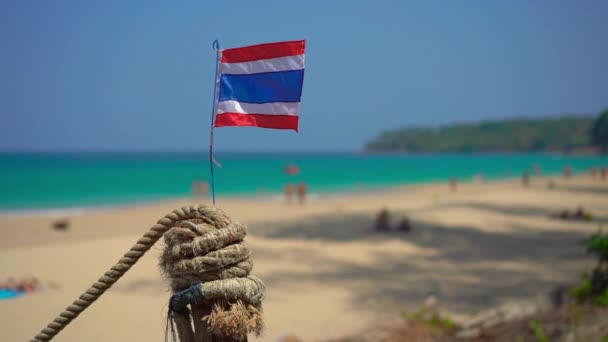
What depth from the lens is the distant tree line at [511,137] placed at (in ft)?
63.2

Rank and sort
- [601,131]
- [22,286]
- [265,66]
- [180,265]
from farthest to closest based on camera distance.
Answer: [601,131] → [22,286] → [265,66] → [180,265]

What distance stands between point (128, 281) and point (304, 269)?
307cm

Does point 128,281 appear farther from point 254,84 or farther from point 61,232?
point 61,232

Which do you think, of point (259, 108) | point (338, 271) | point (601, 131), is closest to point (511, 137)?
point (601, 131)

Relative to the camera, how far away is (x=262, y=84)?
199cm

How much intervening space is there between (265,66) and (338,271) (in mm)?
7866

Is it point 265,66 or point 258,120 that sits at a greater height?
point 265,66

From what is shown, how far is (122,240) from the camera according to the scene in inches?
496

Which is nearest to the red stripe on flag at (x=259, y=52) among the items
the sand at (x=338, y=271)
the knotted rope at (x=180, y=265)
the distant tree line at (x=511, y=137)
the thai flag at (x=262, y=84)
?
the thai flag at (x=262, y=84)

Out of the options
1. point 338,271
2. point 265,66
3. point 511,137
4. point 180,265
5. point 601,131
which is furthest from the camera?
point 511,137

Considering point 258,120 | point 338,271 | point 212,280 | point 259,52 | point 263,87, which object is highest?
point 259,52

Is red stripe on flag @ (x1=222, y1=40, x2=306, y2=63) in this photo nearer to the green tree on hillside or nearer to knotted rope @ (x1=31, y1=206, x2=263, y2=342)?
knotted rope @ (x1=31, y1=206, x2=263, y2=342)

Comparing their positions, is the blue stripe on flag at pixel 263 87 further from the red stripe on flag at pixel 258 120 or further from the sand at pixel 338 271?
the sand at pixel 338 271

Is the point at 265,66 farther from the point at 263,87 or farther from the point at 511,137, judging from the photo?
the point at 511,137
